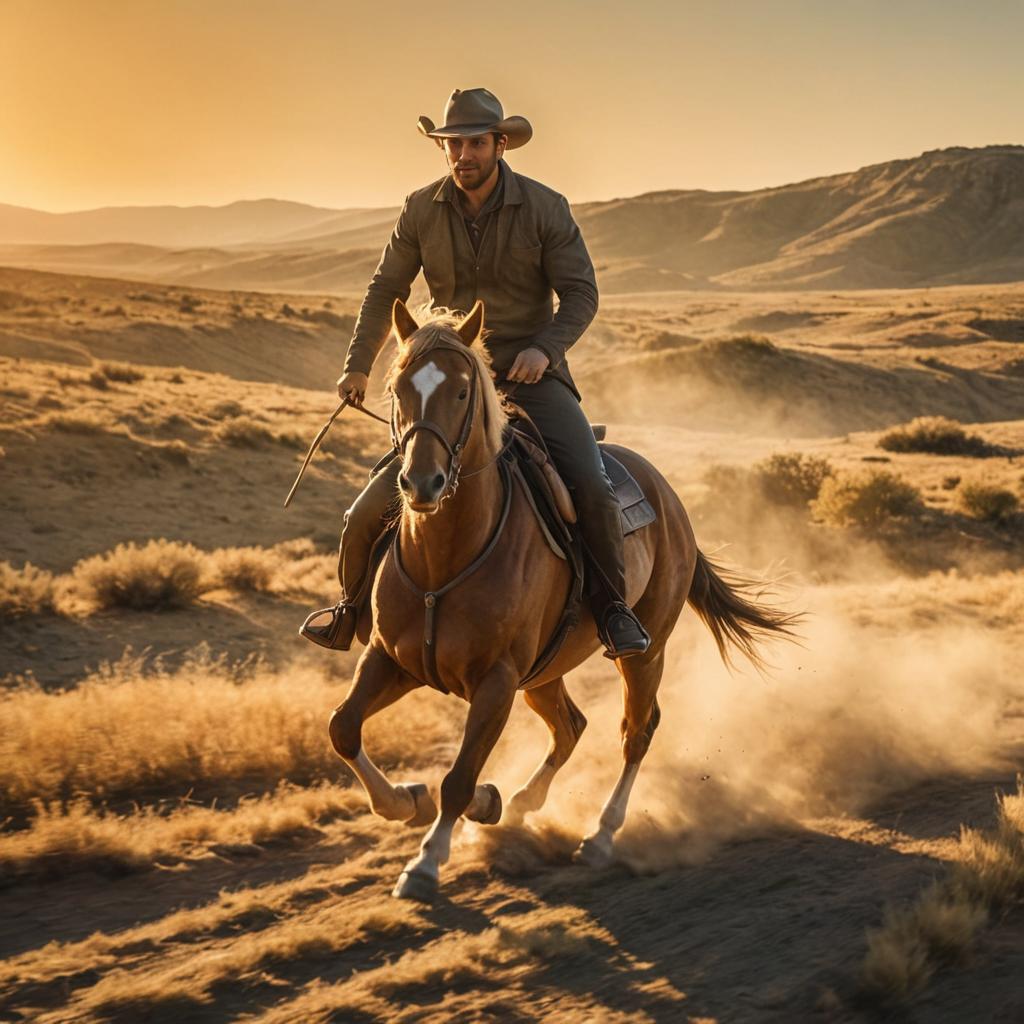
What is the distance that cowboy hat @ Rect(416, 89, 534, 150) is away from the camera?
5.71 meters

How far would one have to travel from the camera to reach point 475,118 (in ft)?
18.8

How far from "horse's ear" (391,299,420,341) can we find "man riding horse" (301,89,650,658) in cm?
69

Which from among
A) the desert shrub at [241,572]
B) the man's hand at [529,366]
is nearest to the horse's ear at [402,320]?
the man's hand at [529,366]

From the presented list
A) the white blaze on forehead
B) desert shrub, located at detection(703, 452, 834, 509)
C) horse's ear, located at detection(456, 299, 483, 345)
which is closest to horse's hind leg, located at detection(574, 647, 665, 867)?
horse's ear, located at detection(456, 299, 483, 345)

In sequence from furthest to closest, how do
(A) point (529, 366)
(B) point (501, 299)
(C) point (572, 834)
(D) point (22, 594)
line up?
(D) point (22, 594), (C) point (572, 834), (B) point (501, 299), (A) point (529, 366)

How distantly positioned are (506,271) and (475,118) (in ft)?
2.73

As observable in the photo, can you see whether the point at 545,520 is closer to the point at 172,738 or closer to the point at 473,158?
the point at 473,158

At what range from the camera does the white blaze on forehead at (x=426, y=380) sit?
4773mm

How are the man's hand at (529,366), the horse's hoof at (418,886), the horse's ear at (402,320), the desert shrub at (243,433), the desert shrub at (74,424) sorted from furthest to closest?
the desert shrub at (243,433) → the desert shrub at (74,424) → the man's hand at (529,366) → the horse's hoof at (418,886) → the horse's ear at (402,320)

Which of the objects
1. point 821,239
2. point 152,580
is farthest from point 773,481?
point 821,239

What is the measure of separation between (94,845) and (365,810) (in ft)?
6.42

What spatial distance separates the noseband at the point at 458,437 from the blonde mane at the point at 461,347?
23 mm

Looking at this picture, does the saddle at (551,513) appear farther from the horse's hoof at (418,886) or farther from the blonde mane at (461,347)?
the horse's hoof at (418,886)

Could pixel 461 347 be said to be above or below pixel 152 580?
Result: above
